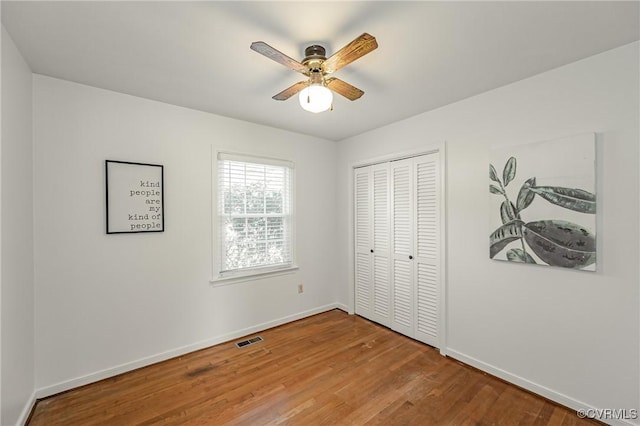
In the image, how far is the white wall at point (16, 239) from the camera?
5.30 ft

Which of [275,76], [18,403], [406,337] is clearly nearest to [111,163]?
[275,76]

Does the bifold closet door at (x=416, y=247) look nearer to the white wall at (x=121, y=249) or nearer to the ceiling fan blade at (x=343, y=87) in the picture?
the ceiling fan blade at (x=343, y=87)

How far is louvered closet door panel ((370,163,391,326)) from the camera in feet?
11.3

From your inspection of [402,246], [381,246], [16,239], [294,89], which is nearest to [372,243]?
[381,246]

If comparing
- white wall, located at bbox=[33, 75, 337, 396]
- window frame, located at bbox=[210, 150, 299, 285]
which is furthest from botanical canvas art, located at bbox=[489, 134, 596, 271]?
white wall, located at bbox=[33, 75, 337, 396]

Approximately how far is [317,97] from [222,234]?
2.01 metres

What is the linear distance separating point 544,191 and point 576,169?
0.77ft

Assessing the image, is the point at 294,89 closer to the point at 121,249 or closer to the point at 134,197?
the point at 134,197

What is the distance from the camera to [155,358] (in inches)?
103

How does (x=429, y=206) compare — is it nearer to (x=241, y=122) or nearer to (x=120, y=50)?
(x=241, y=122)

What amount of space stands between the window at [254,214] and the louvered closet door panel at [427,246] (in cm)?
161

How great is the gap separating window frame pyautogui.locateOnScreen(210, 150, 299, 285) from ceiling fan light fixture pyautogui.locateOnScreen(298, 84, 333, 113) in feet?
5.40

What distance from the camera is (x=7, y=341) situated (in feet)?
5.37

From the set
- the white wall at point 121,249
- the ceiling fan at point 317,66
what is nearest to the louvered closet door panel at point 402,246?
the white wall at point 121,249
